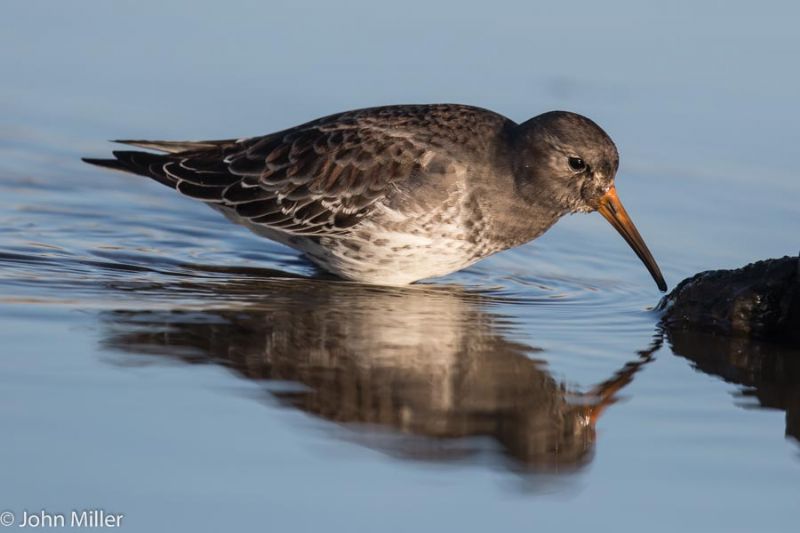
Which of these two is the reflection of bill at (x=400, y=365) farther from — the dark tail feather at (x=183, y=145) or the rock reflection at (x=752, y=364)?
the dark tail feather at (x=183, y=145)

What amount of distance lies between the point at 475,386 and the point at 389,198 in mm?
2474

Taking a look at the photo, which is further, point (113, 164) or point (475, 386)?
point (113, 164)

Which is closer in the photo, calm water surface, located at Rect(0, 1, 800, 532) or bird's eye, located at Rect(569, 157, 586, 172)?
calm water surface, located at Rect(0, 1, 800, 532)

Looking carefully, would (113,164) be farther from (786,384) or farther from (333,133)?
(786,384)

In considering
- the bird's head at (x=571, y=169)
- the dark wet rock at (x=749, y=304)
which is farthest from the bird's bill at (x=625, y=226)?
the dark wet rock at (x=749, y=304)

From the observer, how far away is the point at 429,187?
9.77m

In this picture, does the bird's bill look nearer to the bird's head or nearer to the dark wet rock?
the bird's head

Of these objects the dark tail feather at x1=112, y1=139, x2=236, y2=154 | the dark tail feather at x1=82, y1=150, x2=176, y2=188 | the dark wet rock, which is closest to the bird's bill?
the dark wet rock

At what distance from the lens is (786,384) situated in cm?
805

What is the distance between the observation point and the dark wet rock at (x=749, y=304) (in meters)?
8.83

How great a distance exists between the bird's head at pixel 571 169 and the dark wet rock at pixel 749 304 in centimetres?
68

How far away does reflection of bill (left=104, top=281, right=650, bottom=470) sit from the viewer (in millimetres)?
6988

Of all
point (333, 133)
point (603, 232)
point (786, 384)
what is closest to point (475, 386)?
point (786, 384)

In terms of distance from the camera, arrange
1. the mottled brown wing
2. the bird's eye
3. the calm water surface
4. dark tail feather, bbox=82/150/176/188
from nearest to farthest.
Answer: the calm water surface < the bird's eye < the mottled brown wing < dark tail feather, bbox=82/150/176/188
